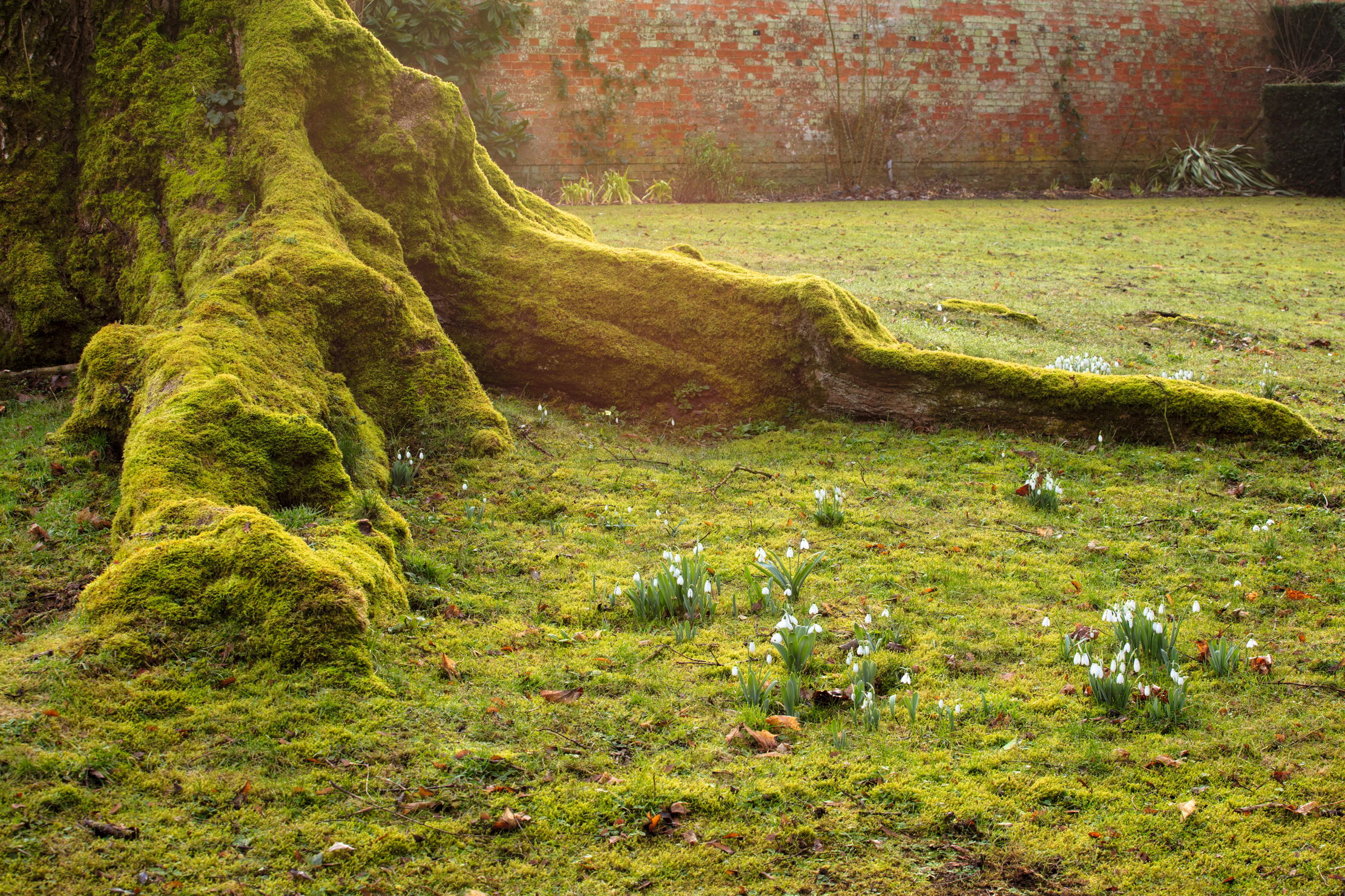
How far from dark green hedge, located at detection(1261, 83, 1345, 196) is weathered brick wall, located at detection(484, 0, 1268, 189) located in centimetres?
141

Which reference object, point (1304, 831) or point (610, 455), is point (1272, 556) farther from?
point (610, 455)

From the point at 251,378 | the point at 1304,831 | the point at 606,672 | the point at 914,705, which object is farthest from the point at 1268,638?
the point at 251,378

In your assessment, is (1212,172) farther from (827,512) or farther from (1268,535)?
(827,512)

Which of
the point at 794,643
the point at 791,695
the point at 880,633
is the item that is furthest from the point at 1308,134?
the point at 791,695

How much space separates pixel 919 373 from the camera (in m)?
6.80

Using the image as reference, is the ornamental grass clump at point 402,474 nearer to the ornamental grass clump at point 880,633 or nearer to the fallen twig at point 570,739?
the fallen twig at point 570,739

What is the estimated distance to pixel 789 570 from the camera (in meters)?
4.59

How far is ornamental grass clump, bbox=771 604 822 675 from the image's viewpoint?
12.1 feet

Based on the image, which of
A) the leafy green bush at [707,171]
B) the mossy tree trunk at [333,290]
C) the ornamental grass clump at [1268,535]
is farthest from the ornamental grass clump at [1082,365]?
the leafy green bush at [707,171]

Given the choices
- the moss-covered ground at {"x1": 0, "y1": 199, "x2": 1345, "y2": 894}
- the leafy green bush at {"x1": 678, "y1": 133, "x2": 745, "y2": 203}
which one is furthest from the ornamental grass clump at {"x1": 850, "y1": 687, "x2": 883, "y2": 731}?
the leafy green bush at {"x1": 678, "y1": 133, "x2": 745, "y2": 203}

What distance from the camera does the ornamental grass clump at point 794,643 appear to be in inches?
146

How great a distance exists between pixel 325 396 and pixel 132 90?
295 centimetres

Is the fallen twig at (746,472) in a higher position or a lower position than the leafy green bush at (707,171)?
lower

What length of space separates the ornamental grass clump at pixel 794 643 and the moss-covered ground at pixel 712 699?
202 millimetres
